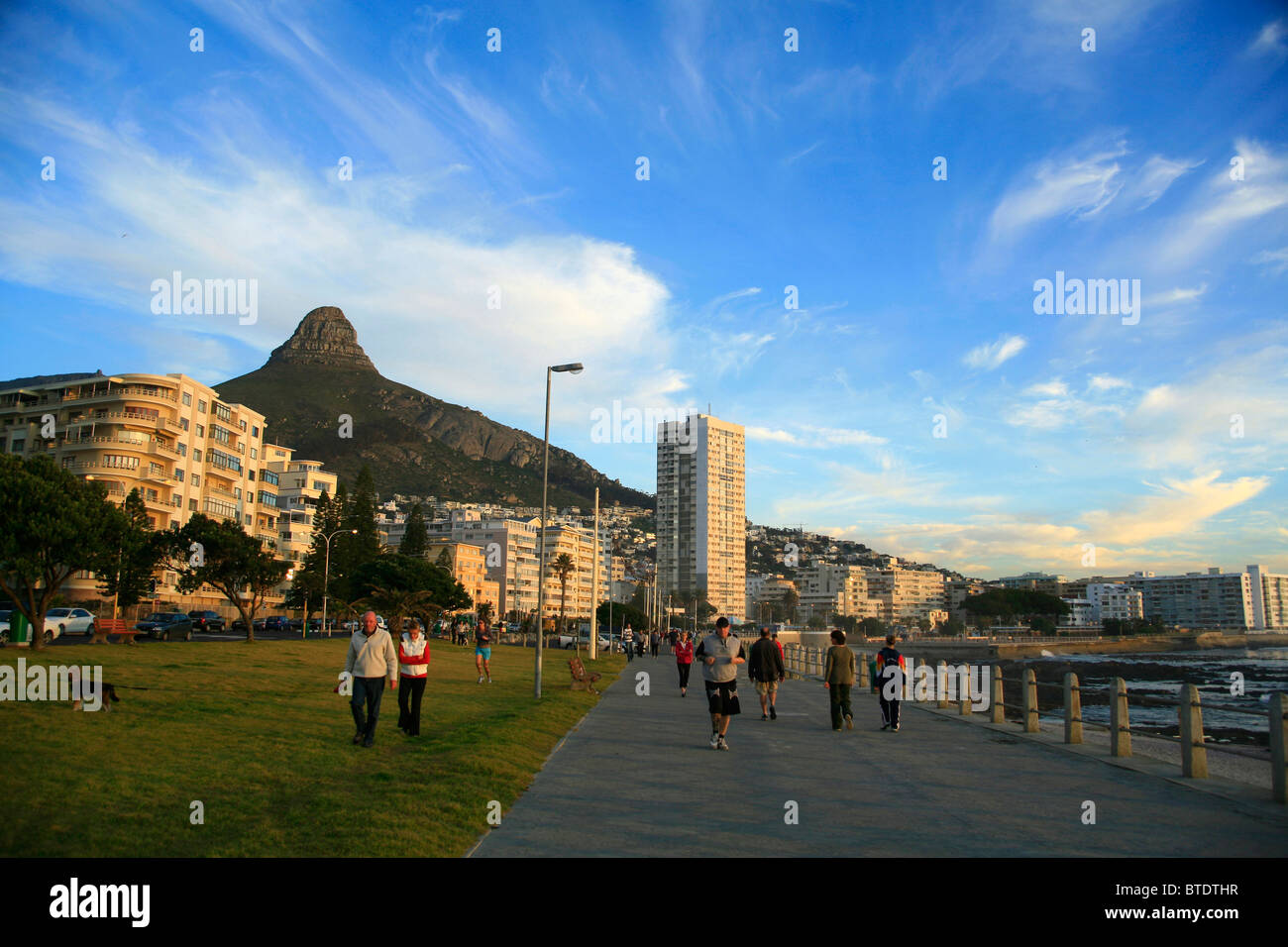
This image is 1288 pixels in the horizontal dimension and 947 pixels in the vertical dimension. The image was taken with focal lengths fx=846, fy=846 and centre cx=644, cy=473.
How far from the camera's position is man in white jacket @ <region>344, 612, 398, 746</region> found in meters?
10.9

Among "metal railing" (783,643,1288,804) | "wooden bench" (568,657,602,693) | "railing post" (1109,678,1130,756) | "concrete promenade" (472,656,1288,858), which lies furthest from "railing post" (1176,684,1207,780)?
"wooden bench" (568,657,602,693)

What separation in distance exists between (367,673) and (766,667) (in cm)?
760

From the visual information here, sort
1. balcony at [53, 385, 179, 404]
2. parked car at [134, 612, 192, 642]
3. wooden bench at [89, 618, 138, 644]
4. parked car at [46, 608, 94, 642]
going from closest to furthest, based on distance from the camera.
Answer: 1. wooden bench at [89, 618, 138, 644]
2. parked car at [46, 608, 94, 642]
3. parked car at [134, 612, 192, 642]
4. balcony at [53, 385, 179, 404]

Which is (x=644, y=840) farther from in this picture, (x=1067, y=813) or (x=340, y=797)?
(x=1067, y=813)

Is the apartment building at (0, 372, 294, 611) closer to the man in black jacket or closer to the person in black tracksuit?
the man in black jacket

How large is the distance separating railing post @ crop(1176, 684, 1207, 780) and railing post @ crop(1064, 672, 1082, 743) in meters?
2.59

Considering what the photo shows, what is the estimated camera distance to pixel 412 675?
11.9 meters

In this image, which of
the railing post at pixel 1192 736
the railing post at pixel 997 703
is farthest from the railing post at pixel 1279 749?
the railing post at pixel 997 703

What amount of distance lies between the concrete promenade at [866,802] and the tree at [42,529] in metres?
20.8

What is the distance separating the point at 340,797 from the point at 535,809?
5.79 feet

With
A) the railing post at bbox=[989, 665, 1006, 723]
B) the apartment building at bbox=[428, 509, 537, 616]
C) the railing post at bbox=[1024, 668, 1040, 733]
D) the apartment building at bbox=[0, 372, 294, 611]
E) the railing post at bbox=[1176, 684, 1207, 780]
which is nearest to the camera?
the railing post at bbox=[1176, 684, 1207, 780]

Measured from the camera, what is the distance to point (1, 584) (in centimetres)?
2417

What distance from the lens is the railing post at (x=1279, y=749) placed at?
313 inches

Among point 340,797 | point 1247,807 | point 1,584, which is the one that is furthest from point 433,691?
point 1247,807
